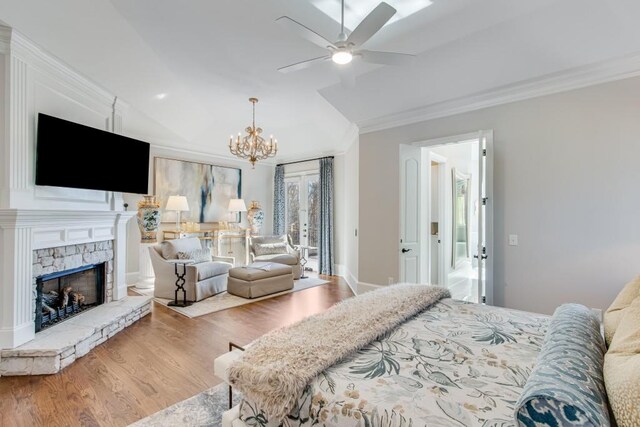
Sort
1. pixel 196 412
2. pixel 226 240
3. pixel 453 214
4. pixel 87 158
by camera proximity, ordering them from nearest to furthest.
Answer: pixel 196 412
pixel 87 158
pixel 453 214
pixel 226 240

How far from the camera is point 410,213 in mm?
4254

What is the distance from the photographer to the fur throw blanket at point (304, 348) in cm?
119

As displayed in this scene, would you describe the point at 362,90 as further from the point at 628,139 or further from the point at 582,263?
the point at 582,263

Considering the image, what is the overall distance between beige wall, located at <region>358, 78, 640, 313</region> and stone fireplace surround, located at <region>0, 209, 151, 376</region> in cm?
430

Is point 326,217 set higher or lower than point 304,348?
higher

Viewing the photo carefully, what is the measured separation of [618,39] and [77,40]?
5.08 metres

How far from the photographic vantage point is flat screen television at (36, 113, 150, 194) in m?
2.90

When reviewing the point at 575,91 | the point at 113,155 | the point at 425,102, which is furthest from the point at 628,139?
the point at 113,155

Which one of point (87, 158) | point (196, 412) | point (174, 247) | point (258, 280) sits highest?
point (87, 158)

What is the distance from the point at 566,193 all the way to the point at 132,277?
651 centimetres

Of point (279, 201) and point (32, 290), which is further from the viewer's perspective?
point (279, 201)

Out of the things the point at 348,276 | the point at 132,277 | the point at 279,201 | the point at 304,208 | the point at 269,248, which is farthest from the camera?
the point at 279,201

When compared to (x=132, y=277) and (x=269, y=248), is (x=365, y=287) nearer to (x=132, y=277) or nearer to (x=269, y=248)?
(x=269, y=248)

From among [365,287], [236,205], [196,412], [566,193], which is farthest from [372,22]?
[236,205]
